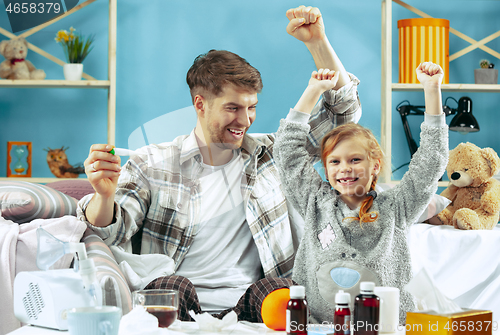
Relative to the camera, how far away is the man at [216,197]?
1061 mm

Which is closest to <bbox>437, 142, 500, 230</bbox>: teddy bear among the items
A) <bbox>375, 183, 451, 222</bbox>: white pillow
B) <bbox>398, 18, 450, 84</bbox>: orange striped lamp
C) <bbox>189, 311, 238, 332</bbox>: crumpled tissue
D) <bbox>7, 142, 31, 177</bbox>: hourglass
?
<bbox>375, 183, 451, 222</bbox>: white pillow

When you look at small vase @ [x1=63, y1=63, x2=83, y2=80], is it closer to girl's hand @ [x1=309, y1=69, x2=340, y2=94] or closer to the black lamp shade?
girl's hand @ [x1=309, y1=69, x2=340, y2=94]

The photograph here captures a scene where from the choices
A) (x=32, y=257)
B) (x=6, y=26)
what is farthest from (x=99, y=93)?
(x=32, y=257)

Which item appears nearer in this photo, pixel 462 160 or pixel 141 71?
pixel 141 71

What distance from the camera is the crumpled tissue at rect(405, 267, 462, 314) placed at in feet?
2.05

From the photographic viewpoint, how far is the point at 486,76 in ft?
5.77

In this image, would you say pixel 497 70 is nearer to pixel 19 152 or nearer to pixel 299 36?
pixel 299 36

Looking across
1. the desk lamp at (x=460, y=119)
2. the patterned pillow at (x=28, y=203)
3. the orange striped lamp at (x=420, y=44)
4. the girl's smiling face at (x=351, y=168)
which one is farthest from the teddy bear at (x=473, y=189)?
the patterned pillow at (x=28, y=203)

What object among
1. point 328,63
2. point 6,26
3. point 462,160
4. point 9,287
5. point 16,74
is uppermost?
point 6,26

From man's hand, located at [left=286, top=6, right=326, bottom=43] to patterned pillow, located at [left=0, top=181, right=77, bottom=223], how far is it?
631 mm

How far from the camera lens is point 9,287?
0.96m

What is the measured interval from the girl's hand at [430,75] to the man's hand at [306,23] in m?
0.23

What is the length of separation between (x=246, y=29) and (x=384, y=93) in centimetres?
53

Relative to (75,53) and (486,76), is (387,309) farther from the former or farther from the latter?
(486,76)
